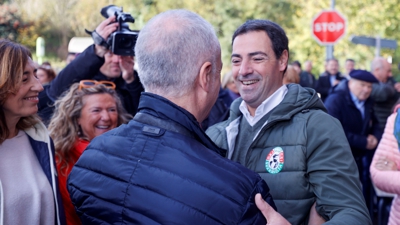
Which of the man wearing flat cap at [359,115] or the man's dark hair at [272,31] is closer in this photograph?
the man's dark hair at [272,31]

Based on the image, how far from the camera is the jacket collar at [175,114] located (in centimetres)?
192

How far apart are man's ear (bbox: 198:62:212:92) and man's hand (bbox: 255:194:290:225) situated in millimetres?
437

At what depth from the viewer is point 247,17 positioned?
99.8 ft

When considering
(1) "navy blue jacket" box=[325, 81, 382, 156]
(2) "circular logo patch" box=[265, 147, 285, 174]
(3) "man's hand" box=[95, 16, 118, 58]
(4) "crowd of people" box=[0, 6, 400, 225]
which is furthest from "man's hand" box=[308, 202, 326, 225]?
(1) "navy blue jacket" box=[325, 81, 382, 156]

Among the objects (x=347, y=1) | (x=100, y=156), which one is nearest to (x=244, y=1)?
(x=347, y=1)

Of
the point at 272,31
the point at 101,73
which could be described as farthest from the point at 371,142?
the point at 272,31

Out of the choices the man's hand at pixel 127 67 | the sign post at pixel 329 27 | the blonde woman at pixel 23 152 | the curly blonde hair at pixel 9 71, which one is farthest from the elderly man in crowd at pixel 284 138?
the sign post at pixel 329 27

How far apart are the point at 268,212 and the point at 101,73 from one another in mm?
3002

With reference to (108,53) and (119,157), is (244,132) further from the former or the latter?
(108,53)

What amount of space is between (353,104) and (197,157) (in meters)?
5.59

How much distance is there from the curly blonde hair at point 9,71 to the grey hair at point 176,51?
1235mm

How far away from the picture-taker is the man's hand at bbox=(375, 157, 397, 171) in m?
3.63

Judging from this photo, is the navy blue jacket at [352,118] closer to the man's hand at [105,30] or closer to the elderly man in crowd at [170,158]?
the man's hand at [105,30]

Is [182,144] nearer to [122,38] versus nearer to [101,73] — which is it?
[122,38]
